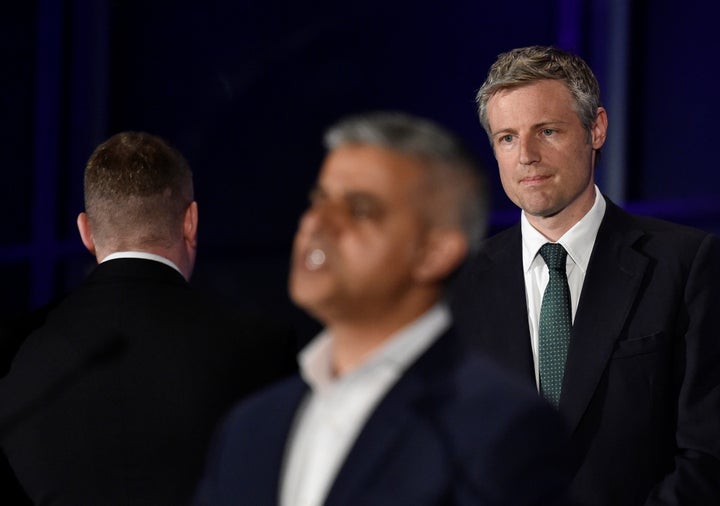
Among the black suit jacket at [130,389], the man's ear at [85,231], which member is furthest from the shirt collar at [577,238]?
the man's ear at [85,231]

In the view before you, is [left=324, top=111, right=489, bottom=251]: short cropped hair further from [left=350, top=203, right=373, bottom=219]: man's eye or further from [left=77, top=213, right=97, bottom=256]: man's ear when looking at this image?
[left=77, top=213, right=97, bottom=256]: man's ear

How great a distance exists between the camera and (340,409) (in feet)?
3.96

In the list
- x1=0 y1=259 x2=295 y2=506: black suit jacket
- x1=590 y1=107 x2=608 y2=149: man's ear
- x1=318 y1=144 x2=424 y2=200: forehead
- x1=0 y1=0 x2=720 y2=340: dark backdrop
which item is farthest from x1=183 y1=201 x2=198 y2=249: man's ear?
x1=0 y1=0 x2=720 y2=340: dark backdrop

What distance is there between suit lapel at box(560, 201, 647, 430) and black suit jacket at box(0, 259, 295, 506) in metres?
0.48

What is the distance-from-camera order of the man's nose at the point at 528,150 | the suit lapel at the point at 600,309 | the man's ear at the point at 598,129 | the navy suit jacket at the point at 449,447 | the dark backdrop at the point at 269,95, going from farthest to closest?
the dark backdrop at the point at 269,95, the man's ear at the point at 598,129, the man's nose at the point at 528,150, the suit lapel at the point at 600,309, the navy suit jacket at the point at 449,447

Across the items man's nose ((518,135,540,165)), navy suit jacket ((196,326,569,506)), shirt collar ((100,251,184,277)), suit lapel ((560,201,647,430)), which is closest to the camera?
navy suit jacket ((196,326,569,506))

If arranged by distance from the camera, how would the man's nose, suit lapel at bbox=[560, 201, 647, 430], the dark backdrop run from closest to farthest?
1. suit lapel at bbox=[560, 201, 647, 430]
2. the man's nose
3. the dark backdrop

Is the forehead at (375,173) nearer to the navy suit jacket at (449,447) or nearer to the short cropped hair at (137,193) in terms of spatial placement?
the navy suit jacket at (449,447)

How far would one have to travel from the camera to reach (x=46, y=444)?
6.06ft

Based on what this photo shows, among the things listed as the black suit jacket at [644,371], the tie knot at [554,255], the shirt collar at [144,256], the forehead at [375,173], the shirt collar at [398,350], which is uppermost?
the forehead at [375,173]

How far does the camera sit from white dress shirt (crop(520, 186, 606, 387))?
220cm

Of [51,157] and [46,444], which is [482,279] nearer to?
[46,444]

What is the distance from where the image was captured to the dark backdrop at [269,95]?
370 centimetres

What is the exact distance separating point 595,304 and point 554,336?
87 mm
